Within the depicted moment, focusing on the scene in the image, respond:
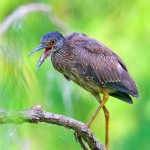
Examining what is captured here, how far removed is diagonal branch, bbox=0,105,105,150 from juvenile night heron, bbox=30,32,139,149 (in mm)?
514

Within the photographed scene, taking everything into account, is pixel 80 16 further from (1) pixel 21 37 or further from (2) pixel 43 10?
(1) pixel 21 37

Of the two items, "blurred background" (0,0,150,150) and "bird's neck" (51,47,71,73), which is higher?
"blurred background" (0,0,150,150)

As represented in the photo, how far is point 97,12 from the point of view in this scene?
5062 mm

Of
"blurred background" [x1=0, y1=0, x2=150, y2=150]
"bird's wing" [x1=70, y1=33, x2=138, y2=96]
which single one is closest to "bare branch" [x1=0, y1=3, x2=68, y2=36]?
"blurred background" [x1=0, y1=0, x2=150, y2=150]

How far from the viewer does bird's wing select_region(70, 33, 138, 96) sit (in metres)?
3.46

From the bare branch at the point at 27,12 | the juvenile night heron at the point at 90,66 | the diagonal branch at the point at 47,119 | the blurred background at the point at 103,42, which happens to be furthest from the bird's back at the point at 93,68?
the diagonal branch at the point at 47,119

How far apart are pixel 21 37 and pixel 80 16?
2.77 metres

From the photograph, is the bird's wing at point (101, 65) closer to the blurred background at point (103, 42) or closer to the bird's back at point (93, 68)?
the bird's back at point (93, 68)

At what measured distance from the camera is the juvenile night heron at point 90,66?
11.2ft

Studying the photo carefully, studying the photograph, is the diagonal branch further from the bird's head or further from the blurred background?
the bird's head

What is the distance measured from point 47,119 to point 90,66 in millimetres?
1057

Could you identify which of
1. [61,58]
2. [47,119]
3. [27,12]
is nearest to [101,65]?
[61,58]

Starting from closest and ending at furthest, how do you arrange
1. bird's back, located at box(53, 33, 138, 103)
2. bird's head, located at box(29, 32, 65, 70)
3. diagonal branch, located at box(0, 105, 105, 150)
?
diagonal branch, located at box(0, 105, 105, 150) → bird's head, located at box(29, 32, 65, 70) → bird's back, located at box(53, 33, 138, 103)

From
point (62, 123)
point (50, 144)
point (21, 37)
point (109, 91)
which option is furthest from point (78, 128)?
point (50, 144)
